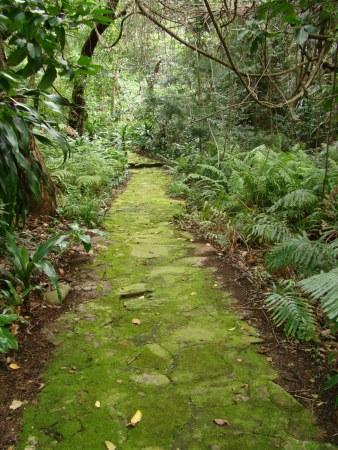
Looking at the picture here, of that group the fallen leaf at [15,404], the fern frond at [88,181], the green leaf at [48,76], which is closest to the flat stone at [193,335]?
the fallen leaf at [15,404]

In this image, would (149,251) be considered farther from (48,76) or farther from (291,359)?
(291,359)

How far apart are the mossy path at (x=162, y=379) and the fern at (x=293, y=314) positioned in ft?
0.70

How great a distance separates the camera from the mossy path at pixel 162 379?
1.87 meters

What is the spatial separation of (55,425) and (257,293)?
73.5 inches

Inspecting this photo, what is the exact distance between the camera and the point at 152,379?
227 cm

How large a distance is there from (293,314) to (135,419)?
1.22 meters

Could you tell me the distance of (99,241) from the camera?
453 centimetres

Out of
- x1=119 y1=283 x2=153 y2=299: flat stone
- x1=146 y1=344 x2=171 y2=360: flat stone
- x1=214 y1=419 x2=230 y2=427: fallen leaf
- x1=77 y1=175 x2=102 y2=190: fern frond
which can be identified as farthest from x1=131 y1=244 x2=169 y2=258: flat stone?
x1=214 y1=419 x2=230 y2=427: fallen leaf

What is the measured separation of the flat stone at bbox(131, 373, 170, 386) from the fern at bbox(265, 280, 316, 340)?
2.74ft

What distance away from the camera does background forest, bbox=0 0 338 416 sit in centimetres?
258

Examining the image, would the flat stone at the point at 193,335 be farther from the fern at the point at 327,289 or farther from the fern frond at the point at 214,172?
the fern frond at the point at 214,172

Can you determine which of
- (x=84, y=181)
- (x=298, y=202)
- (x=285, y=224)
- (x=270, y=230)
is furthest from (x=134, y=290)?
(x=84, y=181)

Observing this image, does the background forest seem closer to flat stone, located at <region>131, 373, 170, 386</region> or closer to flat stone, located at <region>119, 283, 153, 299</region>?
flat stone, located at <region>119, 283, 153, 299</region>

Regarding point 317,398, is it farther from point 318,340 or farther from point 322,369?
point 318,340
